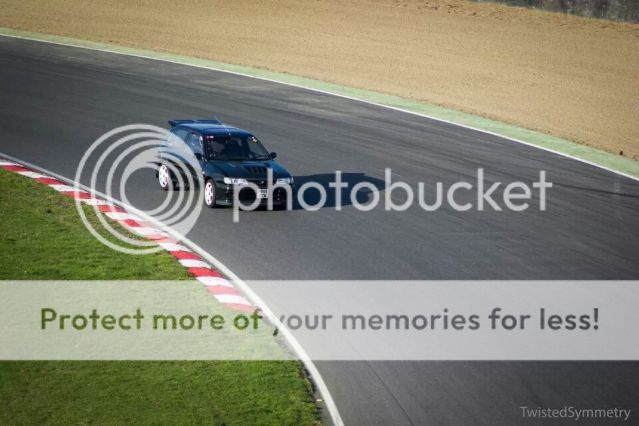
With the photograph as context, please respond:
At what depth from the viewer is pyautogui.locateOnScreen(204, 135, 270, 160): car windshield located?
18797mm

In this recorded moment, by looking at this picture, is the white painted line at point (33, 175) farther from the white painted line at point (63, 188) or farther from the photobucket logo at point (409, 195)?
the photobucket logo at point (409, 195)

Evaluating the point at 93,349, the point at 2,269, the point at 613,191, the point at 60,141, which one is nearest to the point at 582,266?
the point at 613,191

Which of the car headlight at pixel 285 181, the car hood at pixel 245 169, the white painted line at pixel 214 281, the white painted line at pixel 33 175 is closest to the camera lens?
the white painted line at pixel 214 281

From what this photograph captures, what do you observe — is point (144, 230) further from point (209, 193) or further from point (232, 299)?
point (232, 299)

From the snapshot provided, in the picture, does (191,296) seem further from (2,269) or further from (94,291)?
(2,269)

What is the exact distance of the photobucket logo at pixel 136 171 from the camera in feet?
55.3

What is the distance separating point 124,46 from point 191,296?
950 inches

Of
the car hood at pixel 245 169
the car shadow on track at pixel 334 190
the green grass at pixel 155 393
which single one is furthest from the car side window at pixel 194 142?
the green grass at pixel 155 393

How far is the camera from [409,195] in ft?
64.2

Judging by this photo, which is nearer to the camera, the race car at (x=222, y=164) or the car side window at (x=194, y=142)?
the race car at (x=222, y=164)

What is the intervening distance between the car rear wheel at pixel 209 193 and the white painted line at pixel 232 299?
15.2 feet

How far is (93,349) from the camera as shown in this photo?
11727 millimetres

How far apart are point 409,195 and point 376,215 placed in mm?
1695
